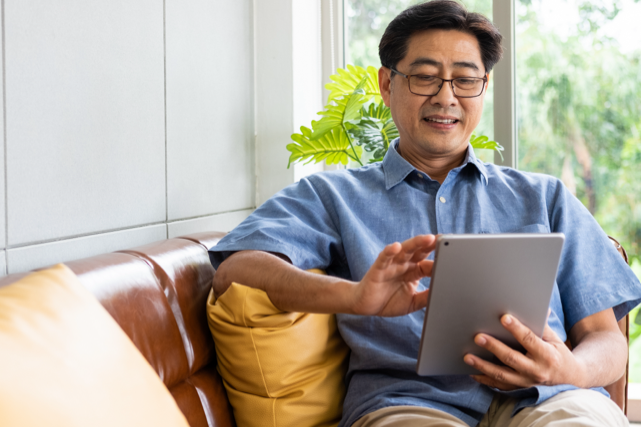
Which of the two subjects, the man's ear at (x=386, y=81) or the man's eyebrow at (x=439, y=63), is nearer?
the man's eyebrow at (x=439, y=63)

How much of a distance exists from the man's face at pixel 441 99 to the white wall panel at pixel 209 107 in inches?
25.6

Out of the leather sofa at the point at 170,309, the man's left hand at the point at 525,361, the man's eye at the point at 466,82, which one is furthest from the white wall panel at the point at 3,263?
the man's eye at the point at 466,82

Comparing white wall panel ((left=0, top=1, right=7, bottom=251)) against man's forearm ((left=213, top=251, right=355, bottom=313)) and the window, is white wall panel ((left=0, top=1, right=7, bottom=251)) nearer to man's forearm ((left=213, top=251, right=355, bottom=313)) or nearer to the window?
man's forearm ((left=213, top=251, right=355, bottom=313))

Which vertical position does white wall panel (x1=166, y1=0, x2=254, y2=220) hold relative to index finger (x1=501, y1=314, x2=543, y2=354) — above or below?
above

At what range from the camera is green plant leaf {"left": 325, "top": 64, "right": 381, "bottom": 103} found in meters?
2.10

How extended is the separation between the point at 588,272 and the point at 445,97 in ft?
1.82

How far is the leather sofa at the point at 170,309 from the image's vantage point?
0.99 meters

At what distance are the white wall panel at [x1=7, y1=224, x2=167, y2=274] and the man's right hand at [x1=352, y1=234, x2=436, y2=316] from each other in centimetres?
62

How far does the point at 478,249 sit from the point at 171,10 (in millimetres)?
1176

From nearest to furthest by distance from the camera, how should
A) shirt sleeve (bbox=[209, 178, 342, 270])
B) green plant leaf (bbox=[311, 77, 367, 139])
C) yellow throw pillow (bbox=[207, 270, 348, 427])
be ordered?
yellow throw pillow (bbox=[207, 270, 348, 427]) < shirt sleeve (bbox=[209, 178, 342, 270]) < green plant leaf (bbox=[311, 77, 367, 139])

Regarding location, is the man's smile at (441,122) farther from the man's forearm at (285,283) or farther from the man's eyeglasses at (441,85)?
the man's forearm at (285,283)

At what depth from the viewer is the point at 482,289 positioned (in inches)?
36.9

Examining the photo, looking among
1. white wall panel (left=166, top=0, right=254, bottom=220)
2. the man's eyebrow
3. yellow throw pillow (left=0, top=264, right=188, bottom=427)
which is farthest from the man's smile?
yellow throw pillow (left=0, top=264, right=188, bottom=427)

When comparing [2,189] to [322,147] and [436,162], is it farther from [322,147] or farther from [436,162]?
[322,147]
